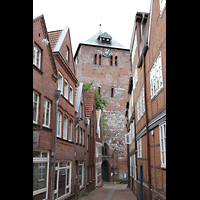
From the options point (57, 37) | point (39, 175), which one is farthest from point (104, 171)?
point (39, 175)

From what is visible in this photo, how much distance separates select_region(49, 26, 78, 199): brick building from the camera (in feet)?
40.7

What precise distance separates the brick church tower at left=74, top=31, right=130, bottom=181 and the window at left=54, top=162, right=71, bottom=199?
28.8 m

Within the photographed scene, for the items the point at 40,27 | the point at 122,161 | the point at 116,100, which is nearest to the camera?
the point at 40,27

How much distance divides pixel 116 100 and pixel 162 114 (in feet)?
129

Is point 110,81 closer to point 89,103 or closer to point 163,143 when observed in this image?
point 89,103

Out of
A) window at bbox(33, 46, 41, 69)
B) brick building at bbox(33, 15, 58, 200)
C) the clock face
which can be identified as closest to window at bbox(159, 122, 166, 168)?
brick building at bbox(33, 15, 58, 200)

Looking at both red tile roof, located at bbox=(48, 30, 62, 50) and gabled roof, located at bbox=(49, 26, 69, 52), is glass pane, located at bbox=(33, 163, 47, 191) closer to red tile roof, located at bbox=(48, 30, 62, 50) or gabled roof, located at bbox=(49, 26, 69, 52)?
gabled roof, located at bbox=(49, 26, 69, 52)

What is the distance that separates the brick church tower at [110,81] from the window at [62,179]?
2875 cm

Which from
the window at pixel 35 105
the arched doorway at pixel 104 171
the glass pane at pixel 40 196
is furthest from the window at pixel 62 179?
the arched doorway at pixel 104 171

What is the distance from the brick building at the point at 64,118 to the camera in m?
12.4
